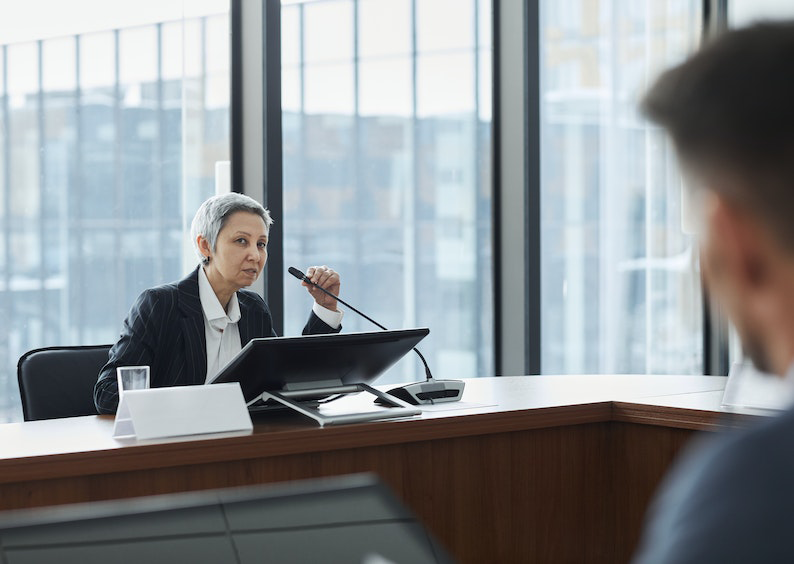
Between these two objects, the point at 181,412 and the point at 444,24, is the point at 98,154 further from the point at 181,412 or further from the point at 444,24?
the point at 181,412

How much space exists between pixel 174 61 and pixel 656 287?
251 centimetres

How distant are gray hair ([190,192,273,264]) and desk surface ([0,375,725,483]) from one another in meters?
0.66

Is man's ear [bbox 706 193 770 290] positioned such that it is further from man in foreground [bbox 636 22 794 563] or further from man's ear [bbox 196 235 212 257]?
man's ear [bbox 196 235 212 257]

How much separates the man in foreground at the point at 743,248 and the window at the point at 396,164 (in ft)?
11.0

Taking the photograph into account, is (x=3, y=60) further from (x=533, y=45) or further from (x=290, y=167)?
(x=533, y=45)

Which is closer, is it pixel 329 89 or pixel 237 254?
pixel 237 254

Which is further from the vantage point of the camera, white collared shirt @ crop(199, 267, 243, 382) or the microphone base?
white collared shirt @ crop(199, 267, 243, 382)

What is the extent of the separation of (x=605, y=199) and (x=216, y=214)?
2396 millimetres

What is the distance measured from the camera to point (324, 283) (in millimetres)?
2697

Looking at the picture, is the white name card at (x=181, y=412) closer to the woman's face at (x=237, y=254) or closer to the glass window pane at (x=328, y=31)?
the woman's face at (x=237, y=254)

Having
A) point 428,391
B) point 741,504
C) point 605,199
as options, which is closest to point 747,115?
point 741,504

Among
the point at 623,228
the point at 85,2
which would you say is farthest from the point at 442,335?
the point at 85,2

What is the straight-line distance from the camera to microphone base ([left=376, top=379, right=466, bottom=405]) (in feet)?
7.75

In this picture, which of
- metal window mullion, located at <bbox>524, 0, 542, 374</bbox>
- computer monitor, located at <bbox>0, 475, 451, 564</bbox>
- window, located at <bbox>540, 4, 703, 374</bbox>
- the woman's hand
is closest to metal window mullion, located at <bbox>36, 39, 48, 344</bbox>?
the woman's hand
